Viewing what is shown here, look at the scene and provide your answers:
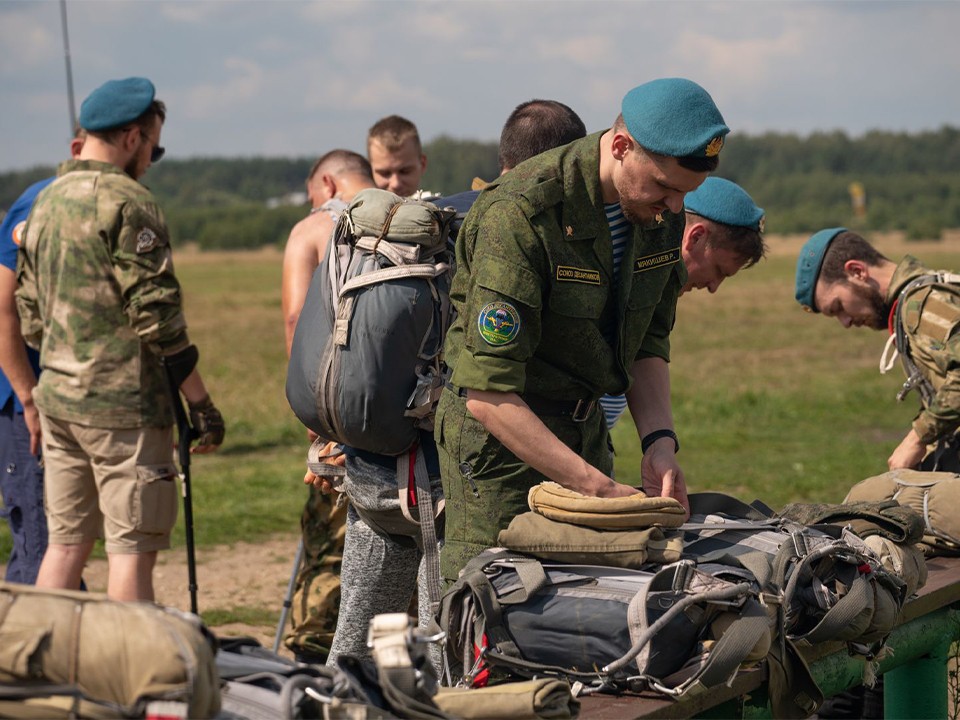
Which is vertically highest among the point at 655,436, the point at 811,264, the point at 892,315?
the point at 811,264

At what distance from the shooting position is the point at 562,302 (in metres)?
3.30

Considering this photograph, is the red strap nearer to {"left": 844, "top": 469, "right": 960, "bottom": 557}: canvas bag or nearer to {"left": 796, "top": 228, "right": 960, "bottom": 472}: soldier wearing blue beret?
{"left": 796, "top": 228, "right": 960, "bottom": 472}: soldier wearing blue beret

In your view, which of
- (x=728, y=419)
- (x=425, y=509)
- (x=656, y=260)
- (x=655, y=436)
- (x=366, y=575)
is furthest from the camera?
(x=728, y=419)

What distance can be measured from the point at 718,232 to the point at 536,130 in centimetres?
80

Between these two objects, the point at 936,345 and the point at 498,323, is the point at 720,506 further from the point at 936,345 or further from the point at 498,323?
the point at 936,345

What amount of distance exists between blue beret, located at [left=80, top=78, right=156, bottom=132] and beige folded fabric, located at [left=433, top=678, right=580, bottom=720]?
3.27m

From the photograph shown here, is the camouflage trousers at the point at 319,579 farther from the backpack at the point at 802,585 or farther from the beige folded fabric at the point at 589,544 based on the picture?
the beige folded fabric at the point at 589,544

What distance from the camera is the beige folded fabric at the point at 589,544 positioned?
2973mm

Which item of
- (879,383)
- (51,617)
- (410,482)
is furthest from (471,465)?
(879,383)

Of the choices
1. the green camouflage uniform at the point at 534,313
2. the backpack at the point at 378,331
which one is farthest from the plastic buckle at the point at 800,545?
the backpack at the point at 378,331

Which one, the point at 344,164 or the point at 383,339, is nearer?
the point at 383,339

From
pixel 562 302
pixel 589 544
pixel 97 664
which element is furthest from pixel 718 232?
pixel 97 664

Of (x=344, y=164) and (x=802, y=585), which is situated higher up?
(x=344, y=164)

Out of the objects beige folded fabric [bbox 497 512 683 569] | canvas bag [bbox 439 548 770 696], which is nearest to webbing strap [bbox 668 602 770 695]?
canvas bag [bbox 439 548 770 696]
